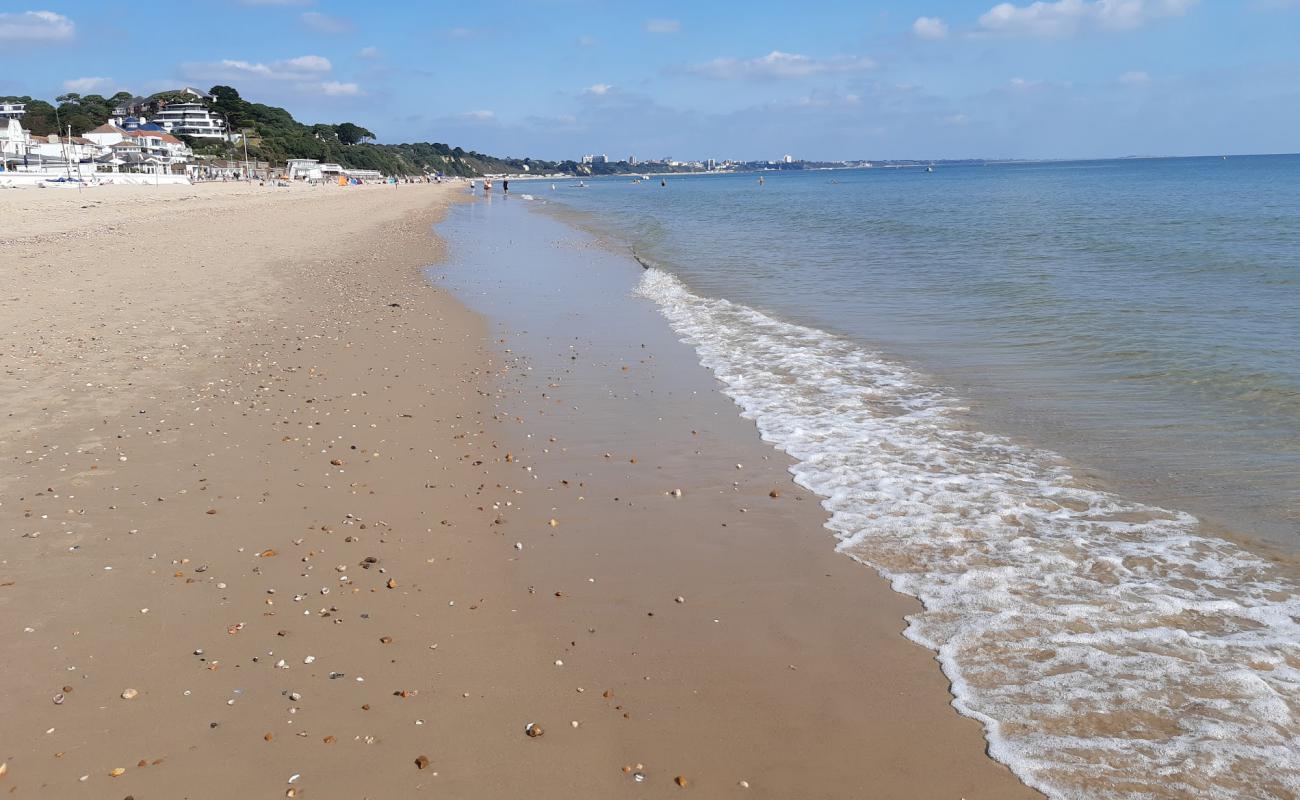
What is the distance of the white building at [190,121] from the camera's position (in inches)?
5669

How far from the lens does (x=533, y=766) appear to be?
342 cm

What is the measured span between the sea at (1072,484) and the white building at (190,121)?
15561cm

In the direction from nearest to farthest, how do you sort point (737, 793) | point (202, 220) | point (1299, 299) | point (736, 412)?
point (737, 793) < point (736, 412) < point (1299, 299) < point (202, 220)

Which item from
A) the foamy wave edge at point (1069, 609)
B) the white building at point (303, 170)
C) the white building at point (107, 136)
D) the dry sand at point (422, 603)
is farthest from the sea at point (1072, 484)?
the white building at point (107, 136)

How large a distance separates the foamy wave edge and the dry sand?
0.27 metres

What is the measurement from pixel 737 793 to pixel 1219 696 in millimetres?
2438

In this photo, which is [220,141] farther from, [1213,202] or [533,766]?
[533,766]

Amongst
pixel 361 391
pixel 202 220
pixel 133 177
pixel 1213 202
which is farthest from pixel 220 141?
pixel 361 391

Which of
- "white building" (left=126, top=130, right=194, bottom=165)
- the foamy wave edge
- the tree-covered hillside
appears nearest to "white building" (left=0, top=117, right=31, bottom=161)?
"white building" (left=126, top=130, right=194, bottom=165)

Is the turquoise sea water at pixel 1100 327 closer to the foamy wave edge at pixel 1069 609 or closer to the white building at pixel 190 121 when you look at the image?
the foamy wave edge at pixel 1069 609

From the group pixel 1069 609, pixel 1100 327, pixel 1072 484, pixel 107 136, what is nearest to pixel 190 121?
pixel 107 136

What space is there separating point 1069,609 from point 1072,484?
2213 mm

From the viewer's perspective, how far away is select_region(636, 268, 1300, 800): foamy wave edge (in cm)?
358

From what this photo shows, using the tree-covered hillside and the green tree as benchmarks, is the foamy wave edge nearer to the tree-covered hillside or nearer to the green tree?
the tree-covered hillside
